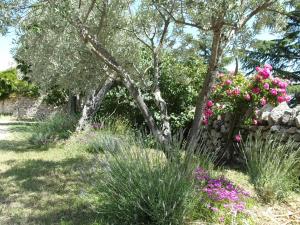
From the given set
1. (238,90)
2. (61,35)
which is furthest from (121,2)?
(238,90)

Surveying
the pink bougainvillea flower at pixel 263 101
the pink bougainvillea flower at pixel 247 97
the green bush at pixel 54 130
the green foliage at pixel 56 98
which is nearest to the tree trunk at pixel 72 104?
the green bush at pixel 54 130

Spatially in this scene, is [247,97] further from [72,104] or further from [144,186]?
[72,104]

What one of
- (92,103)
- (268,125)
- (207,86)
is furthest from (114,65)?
(92,103)

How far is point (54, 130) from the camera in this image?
13141 millimetres

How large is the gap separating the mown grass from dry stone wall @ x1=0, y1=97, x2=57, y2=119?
21.1m

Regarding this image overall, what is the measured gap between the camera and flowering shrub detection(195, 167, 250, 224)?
15.2 feet

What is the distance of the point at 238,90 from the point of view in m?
9.02

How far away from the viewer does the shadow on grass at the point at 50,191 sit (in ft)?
16.9

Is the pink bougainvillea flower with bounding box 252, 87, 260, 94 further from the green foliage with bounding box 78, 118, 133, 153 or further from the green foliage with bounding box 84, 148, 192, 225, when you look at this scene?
the green foliage with bounding box 84, 148, 192, 225

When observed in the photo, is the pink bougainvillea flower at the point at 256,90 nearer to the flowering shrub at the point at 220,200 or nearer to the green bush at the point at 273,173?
the green bush at the point at 273,173

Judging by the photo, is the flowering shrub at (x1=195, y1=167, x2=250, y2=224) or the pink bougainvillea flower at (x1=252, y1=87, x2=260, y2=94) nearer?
the flowering shrub at (x1=195, y1=167, x2=250, y2=224)

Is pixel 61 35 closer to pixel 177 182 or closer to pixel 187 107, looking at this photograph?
pixel 177 182

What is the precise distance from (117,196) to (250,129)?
5.63m

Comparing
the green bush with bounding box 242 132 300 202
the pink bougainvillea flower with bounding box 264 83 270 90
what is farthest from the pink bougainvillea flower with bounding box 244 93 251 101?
the green bush with bounding box 242 132 300 202
